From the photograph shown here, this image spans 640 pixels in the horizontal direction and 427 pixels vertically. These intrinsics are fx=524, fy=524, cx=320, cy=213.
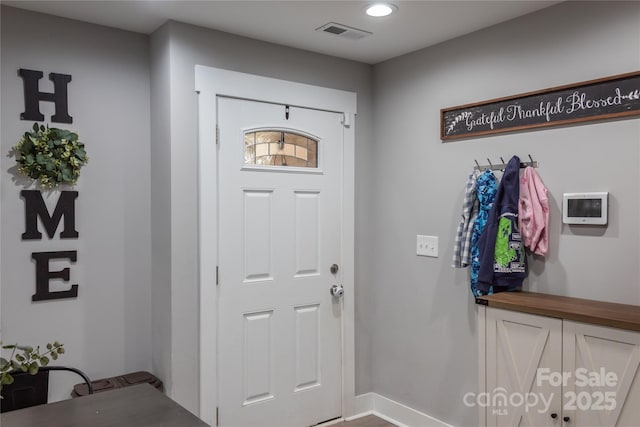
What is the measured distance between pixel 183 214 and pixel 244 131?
2.01ft

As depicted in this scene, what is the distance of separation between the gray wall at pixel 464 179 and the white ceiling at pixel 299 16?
19 cm

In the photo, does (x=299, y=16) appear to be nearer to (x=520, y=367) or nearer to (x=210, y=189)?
(x=210, y=189)

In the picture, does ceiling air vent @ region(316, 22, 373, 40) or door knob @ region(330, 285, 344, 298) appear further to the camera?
door knob @ region(330, 285, 344, 298)

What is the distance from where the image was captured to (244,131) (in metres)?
3.08

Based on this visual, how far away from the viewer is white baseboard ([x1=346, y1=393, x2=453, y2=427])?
10.9ft

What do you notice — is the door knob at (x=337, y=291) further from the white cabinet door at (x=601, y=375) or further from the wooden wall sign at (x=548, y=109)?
the white cabinet door at (x=601, y=375)

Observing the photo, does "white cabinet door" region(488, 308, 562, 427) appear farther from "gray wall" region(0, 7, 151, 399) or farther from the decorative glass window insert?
"gray wall" region(0, 7, 151, 399)

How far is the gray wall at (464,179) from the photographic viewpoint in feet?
7.88

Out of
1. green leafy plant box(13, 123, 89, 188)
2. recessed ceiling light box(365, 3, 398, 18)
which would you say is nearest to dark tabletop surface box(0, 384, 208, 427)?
green leafy plant box(13, 123, 89, 188)

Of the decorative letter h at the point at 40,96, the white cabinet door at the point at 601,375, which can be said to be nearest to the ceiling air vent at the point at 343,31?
the decorative letter h at the point at 40,96

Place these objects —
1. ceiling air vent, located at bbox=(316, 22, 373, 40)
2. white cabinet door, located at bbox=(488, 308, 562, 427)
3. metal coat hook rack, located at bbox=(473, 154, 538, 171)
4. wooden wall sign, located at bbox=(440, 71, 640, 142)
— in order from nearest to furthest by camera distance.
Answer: white cabinet door, located at bbox=(488, 308, 562, 427)
wooden wall sign, located at bbox=(440, 71, 640, 142)
metal coat hook rack, located at bbox=(473, 154, 538, 171)
ceiling air vent, located at bbox=(316, 22, 373, 40)

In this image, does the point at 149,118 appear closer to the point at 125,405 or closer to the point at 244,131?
the point at 244,131

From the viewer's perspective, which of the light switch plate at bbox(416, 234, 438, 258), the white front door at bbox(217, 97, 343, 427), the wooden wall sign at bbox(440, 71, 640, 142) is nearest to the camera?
the wooden wall sign at bbox(440, 71, 640, 142)

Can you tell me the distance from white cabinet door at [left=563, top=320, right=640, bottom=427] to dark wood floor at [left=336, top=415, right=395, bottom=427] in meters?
1.50
